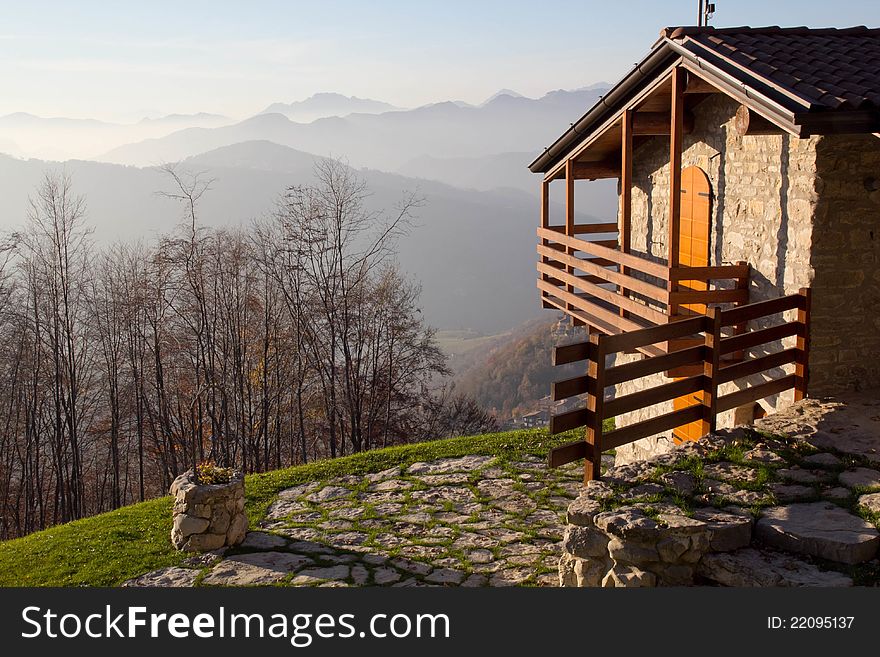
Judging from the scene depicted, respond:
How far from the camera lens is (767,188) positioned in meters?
8.46

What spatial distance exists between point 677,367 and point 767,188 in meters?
2.53

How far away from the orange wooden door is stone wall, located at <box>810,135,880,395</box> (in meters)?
1.76

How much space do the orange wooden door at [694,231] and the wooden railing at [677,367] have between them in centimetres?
147

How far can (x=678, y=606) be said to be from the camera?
16.4ft

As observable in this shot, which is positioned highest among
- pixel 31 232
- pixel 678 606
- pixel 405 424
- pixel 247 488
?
pixel 31 232

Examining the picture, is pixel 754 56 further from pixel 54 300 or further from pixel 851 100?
pixel 54 300

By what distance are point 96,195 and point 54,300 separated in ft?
271

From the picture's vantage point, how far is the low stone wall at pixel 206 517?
8641mm

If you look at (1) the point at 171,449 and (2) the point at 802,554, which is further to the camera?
(1) the point at 171,449

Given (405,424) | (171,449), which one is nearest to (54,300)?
(171,449)

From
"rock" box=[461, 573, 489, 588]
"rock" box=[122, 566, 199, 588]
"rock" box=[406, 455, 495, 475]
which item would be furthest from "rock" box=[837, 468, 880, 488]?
"rock" box=[122, 566, 199, 588]

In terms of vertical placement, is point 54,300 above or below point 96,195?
below

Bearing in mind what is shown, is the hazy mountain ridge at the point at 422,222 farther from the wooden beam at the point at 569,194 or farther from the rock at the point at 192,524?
the rock at the point at 192,524

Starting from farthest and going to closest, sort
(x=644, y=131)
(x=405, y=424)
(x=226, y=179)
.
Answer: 1. (x=226, y=179)
2. (x=405, y=424)
3. (x=644, y=131)
